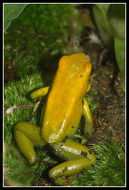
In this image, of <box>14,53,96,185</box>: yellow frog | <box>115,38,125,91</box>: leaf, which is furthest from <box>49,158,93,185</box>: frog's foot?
<box>115,38,125,91</box>: leaf

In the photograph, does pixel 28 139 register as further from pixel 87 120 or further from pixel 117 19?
pixel 117 19

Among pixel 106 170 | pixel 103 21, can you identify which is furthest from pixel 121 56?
pixel 106 170

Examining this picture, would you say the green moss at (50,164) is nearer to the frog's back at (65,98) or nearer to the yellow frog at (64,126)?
the yellow frog at (64,126)

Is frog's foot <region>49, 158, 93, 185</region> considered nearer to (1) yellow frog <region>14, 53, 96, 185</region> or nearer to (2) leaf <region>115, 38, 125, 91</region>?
(1) yellow frog <region>14, 53, 96, 185</region>

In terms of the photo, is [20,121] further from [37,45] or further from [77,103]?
[37,45]

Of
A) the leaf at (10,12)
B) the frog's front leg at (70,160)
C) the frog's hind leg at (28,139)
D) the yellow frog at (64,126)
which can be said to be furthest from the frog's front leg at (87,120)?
the leaf at (10,12)

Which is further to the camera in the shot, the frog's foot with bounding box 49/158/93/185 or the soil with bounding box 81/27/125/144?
the soil with bounding box 81/27/125/144
